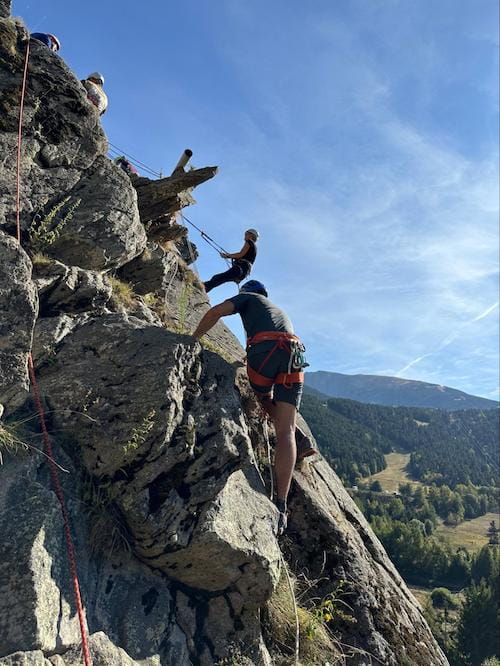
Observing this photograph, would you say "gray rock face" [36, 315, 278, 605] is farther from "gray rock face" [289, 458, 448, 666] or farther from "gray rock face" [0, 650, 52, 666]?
"gray rock face" [0, 650, 52, 666]

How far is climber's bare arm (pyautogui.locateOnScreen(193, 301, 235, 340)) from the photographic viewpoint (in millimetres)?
7539

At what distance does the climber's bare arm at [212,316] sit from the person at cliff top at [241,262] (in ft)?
16.4

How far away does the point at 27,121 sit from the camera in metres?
7.71

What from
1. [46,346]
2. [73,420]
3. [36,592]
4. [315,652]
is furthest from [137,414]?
[315,652]

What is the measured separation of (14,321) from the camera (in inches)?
221

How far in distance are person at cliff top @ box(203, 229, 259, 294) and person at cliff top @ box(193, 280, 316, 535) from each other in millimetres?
4781

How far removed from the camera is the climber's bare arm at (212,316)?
754 centimetres

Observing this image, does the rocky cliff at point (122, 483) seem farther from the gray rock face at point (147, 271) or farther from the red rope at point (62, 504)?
the gray rock face at point (147, 271)

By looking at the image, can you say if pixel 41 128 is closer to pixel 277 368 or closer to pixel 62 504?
pixel 277 368

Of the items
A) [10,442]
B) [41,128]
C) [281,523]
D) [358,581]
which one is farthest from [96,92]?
[358,581]

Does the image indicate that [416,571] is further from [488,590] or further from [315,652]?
[315,652]

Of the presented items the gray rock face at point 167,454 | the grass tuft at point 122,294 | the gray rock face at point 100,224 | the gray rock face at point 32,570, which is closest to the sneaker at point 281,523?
the gray rock face at point 167,454

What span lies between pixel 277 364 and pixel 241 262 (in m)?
5.79

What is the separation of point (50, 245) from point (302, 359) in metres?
4.73
